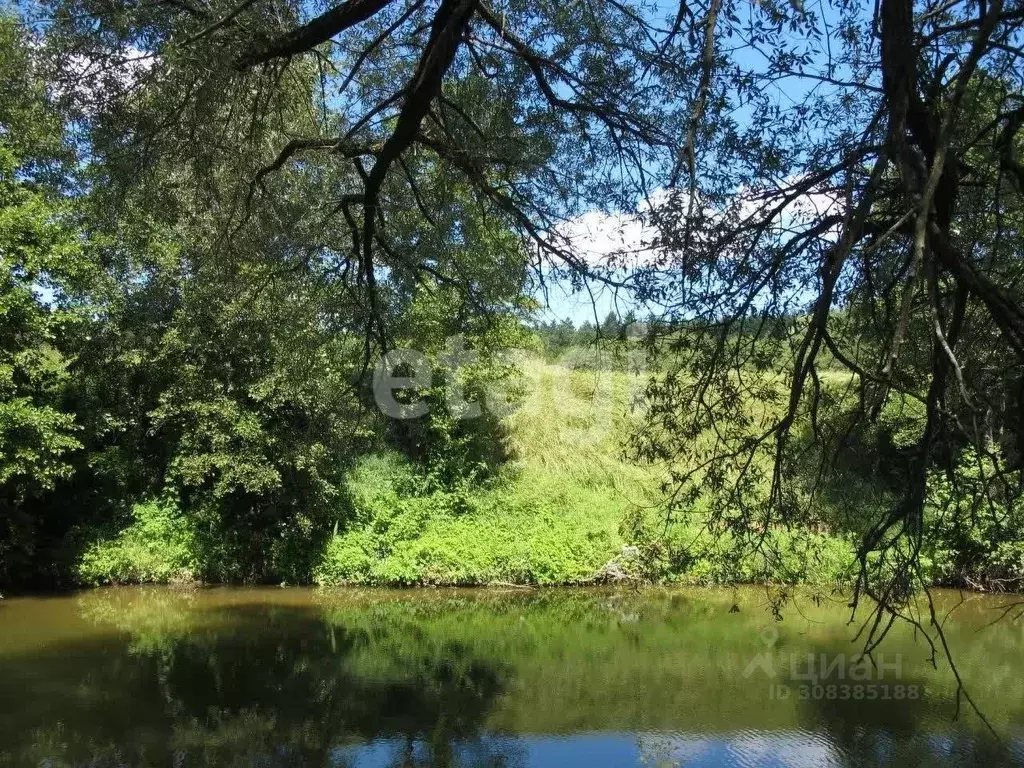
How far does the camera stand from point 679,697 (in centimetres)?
755

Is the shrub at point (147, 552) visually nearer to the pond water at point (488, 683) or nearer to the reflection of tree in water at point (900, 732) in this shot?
the pond water at point (488, 683)

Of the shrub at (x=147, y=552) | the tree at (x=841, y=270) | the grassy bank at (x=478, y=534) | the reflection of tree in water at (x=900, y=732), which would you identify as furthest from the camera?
the grassy bank at (x=478, y=534)

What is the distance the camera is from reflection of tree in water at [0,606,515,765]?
644 centimetres

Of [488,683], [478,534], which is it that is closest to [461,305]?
[488,683]

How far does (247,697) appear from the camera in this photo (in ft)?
25.2

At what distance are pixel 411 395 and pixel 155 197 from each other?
897cm

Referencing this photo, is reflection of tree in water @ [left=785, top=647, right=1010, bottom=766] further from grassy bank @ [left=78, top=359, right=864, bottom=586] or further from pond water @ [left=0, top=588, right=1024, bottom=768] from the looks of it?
grassy bank @ [left=78, top=359, right=864, bottom=586]

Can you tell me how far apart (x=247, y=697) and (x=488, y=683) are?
7.51 ft

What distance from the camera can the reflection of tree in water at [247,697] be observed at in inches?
254

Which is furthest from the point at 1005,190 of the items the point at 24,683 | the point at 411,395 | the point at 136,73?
the point at 411,395

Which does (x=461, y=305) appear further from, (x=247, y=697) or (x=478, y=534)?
(x=478, y=534)

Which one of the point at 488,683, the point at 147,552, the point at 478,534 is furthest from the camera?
the point at 478,534

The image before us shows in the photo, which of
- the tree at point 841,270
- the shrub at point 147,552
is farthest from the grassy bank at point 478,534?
the tree at point 841,270

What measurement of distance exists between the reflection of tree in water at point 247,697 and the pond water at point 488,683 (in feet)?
0.09
